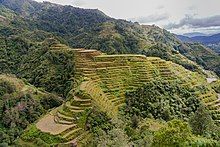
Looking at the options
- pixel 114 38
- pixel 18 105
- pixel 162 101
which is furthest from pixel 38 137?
pixel 114 38

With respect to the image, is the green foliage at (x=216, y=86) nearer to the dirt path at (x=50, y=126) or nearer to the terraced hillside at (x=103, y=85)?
the terraced hillside at (x=103, y=85)

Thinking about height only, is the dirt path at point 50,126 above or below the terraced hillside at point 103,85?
below

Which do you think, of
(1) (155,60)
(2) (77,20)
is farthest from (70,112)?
(2) (77,20)

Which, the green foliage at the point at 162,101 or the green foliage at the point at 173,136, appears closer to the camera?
the green foliage at the point at 173,136

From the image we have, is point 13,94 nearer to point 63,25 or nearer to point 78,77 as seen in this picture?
point 78,77

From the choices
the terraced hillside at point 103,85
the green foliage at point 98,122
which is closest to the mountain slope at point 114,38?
the terraced hillside at point 103,85

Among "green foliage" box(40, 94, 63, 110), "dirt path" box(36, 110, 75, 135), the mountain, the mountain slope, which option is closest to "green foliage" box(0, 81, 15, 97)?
the mountain
